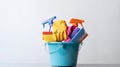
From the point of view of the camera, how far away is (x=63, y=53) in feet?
3.46

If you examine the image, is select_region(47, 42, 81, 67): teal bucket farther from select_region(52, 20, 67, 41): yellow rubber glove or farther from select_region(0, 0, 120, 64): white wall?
select_region(0, 0, 120, 64): white wall

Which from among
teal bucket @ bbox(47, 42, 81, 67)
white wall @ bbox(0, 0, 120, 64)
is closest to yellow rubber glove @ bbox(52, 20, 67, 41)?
teal bucket @ bbox(47, 42, 81, 67)

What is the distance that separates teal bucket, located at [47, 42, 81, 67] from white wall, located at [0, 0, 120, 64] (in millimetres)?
379

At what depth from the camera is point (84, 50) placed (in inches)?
57.5
